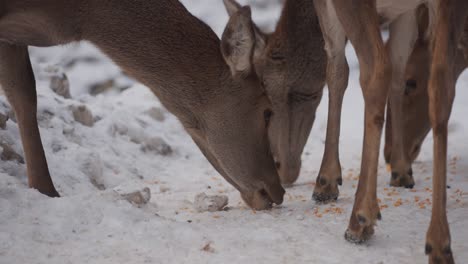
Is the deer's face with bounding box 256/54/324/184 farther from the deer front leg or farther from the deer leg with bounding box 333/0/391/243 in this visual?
the deer leg with bounding box 333/0/391/243

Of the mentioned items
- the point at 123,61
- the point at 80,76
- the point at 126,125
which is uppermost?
the point at 123,61

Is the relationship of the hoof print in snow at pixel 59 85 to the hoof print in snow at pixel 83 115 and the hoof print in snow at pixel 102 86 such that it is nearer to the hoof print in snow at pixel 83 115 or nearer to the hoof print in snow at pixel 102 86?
the hoof print in snow at pixel 83 115

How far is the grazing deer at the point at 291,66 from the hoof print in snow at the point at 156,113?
260cm

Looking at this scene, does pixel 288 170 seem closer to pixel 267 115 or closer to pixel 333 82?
pixel 333 82

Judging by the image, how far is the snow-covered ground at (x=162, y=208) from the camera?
3576 mm

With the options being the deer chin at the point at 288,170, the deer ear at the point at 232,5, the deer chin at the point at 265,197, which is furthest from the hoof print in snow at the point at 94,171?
the deer ear at the point at 232,5

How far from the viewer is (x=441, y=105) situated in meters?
3.50

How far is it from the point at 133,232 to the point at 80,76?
802cm

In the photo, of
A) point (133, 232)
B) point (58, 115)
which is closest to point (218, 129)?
point (133, 232)

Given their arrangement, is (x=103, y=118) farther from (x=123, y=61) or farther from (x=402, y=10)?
(x=402, y=10)

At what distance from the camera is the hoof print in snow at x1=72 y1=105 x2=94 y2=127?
6914 millimetres

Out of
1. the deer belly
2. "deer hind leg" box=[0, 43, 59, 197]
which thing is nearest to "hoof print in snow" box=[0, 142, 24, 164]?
"deer hind leg" box=[0, 43, 59, 197]

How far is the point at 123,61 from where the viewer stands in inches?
187

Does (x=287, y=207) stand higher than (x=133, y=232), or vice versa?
(x=133, y=232)
